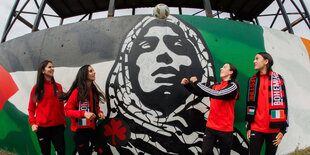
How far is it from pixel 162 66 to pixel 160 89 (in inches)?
16.1

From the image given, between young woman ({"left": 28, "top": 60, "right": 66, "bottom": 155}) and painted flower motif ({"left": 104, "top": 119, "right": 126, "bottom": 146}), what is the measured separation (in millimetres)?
759

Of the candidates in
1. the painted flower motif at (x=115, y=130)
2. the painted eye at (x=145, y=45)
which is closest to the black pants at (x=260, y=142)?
the painted flower motif at (x=115, y=130)

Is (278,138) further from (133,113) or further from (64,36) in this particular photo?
(64,36)

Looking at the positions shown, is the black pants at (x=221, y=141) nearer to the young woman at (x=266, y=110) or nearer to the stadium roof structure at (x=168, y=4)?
the young woman at (x=266, y=110)

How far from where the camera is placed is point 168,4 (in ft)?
26.6

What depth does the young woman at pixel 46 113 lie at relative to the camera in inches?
103

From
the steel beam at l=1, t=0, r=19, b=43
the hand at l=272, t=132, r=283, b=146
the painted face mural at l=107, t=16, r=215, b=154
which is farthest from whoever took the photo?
the steel beam at l=1, t=0, r=19, b=43

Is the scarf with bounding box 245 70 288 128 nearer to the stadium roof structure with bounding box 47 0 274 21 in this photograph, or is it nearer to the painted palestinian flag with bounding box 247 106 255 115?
the painted palestinian flag with bounding box 247 106 255 115

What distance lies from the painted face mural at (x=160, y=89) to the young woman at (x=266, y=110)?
36.5 inches

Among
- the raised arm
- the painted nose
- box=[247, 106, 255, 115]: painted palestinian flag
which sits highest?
the painted nose

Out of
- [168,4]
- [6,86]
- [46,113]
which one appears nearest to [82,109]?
[46,113]

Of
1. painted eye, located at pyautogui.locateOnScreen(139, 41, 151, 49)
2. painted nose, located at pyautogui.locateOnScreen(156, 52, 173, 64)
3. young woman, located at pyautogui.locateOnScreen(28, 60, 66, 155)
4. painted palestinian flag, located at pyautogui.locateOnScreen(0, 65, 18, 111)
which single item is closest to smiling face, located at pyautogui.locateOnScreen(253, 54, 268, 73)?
painted nose, located at pyautogui.locateOnScreen(156, 52, 173, 64)

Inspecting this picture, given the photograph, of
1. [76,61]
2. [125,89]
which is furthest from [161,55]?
[76,61]

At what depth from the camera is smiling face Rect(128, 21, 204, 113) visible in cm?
328
